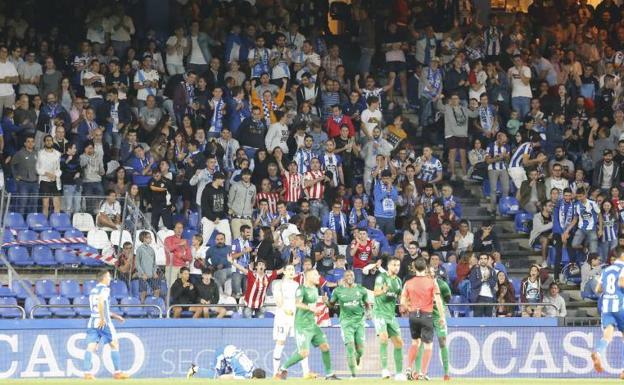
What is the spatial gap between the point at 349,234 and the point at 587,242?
5.14 m

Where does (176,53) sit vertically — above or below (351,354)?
above

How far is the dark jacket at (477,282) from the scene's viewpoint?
27.7 metres

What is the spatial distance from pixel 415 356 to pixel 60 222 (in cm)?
863

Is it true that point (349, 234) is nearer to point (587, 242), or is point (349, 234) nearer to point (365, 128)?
point (365, 128)

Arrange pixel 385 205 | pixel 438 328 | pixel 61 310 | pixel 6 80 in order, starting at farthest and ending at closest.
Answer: pixel 385 205
pixel 6 80
pixel 61 310
pixel 438 328

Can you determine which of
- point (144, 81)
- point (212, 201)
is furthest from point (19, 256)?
point (144, 81)

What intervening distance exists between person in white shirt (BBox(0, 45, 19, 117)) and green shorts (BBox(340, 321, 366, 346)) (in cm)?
1021

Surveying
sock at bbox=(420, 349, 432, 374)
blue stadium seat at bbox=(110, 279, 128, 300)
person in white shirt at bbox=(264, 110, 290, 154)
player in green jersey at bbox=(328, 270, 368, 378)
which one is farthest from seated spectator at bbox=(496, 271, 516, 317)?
blue stadium seat at bbox=(110, 279, 128, 300)

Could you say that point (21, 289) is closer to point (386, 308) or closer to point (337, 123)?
point (386, 308)

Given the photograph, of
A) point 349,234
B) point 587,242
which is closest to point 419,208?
point 349,234

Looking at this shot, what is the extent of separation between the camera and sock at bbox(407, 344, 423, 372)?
21625mm

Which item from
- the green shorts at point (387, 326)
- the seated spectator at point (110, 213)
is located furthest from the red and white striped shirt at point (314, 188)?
the green shorts at point (387, 326)

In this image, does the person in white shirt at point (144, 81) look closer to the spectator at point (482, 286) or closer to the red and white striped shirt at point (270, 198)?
the red and white striped shirt at point (270, 198)

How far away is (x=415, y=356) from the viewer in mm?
21875
